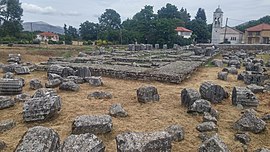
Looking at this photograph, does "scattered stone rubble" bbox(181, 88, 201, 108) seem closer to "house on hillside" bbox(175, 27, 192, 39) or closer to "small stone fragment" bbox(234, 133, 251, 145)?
"small stone fragment" bbox(234, 133, 251, 145)

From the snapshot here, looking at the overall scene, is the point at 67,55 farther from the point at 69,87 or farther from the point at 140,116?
the point at 140,116

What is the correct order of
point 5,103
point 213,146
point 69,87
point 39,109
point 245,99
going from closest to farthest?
point 213,146 → point 39,109 → point 5,103 → point 245,99 → point 69,87

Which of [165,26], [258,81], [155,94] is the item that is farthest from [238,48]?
[155,94]

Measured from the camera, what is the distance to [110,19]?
231 ft

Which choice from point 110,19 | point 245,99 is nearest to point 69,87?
point 245,99

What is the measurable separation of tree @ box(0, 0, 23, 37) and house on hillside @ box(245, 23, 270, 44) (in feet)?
157

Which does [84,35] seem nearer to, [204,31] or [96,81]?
[204,31]

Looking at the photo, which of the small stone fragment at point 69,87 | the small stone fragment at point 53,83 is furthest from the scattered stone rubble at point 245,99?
the small stone fragment at point 53,83

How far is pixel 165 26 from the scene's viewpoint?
121 feet

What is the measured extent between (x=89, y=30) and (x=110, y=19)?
20771 mm

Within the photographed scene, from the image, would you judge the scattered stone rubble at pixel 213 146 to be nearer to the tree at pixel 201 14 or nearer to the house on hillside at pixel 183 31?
the house on hillside at pixel 183 31

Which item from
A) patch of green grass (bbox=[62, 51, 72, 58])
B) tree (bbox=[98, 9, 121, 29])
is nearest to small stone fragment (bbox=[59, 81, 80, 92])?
patch of green grass (bbox=[62, 51, 72, 58])

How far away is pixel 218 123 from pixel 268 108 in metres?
2.71

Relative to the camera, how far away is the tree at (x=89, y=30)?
4897cm
